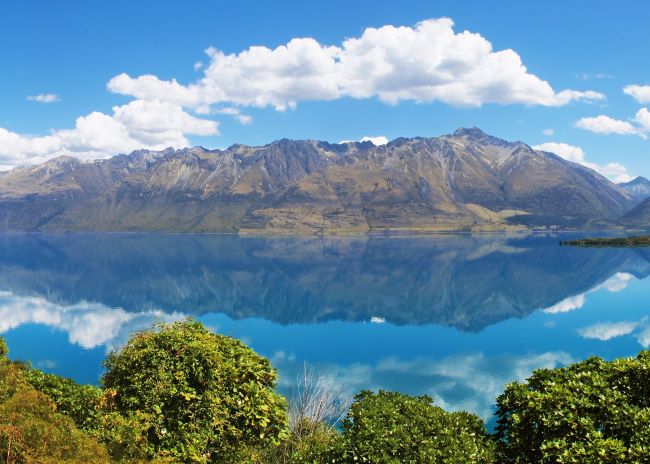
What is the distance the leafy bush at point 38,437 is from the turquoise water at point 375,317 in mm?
42485

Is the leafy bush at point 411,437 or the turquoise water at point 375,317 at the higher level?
the turquoise water at point 375,317

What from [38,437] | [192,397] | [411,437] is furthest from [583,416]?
[38,437]

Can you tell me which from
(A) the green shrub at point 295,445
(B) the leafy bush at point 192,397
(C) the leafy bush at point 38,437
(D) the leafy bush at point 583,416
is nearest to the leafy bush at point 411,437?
(D) the leafy bush at point 583,416

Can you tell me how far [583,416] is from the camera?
14312 millimetres

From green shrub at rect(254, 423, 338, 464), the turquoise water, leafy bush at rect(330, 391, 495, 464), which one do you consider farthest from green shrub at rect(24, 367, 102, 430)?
the turquoise water

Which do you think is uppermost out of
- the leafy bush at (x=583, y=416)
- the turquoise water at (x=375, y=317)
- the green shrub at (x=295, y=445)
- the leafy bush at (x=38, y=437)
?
the turquoise water at (x=375, y=317)

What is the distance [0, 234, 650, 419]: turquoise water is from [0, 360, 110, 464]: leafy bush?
42485 millimetres

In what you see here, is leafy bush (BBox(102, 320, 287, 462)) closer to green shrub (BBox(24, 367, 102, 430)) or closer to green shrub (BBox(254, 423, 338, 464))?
green shrub (BBox(24, 367, 102, 430))

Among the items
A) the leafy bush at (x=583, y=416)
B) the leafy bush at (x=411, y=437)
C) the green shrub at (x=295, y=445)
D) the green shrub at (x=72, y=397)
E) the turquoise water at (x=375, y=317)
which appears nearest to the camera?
the leafy bush at (x=583, y=416)

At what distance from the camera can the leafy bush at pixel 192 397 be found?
62.1 ft

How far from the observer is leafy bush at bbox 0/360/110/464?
41.0 feet

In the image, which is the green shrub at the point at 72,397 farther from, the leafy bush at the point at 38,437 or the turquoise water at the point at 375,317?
the turquoise water at the point at 375,317

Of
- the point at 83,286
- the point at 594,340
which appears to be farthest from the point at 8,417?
the point at 83,286

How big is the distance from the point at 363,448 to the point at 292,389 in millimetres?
42311
